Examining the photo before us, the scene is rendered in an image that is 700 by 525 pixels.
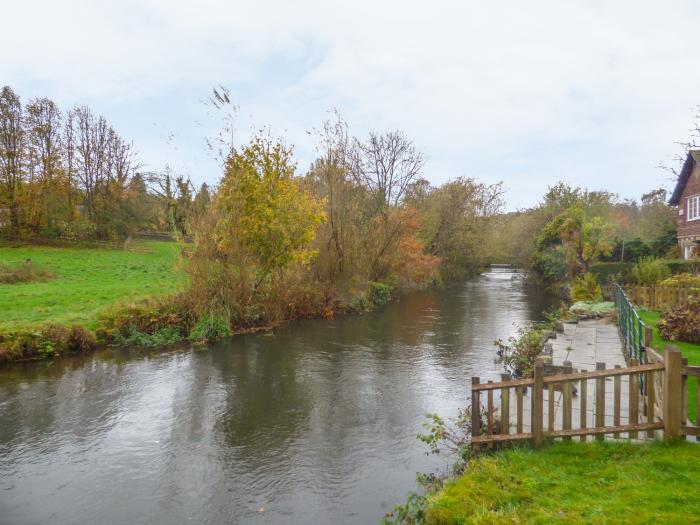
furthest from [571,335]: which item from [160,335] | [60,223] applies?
[60,223]

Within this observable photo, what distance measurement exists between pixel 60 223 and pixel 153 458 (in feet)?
124

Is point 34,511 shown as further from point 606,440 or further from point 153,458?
point 606,440

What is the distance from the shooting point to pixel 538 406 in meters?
6.29

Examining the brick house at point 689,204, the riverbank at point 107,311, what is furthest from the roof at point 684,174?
the riverbank at point 107,311

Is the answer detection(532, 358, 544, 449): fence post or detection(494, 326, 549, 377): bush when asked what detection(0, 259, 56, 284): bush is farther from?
detection(532, 358, 544, 449): fence post

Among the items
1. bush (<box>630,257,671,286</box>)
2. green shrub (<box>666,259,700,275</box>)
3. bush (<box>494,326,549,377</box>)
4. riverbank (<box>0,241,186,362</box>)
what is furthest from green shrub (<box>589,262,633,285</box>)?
riverbank (<box>0,241,186,362</box>)

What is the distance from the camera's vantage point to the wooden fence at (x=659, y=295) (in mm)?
16484

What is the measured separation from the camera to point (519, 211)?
56.6 m

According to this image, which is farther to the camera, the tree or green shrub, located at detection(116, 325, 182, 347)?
the tree

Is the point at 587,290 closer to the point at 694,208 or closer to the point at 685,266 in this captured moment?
the point at 685,266

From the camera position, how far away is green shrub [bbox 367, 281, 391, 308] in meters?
26.7

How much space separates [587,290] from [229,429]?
73.1 feet

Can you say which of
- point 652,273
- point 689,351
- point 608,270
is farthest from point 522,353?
point 608,270

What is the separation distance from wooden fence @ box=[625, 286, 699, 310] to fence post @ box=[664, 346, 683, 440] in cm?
1233
